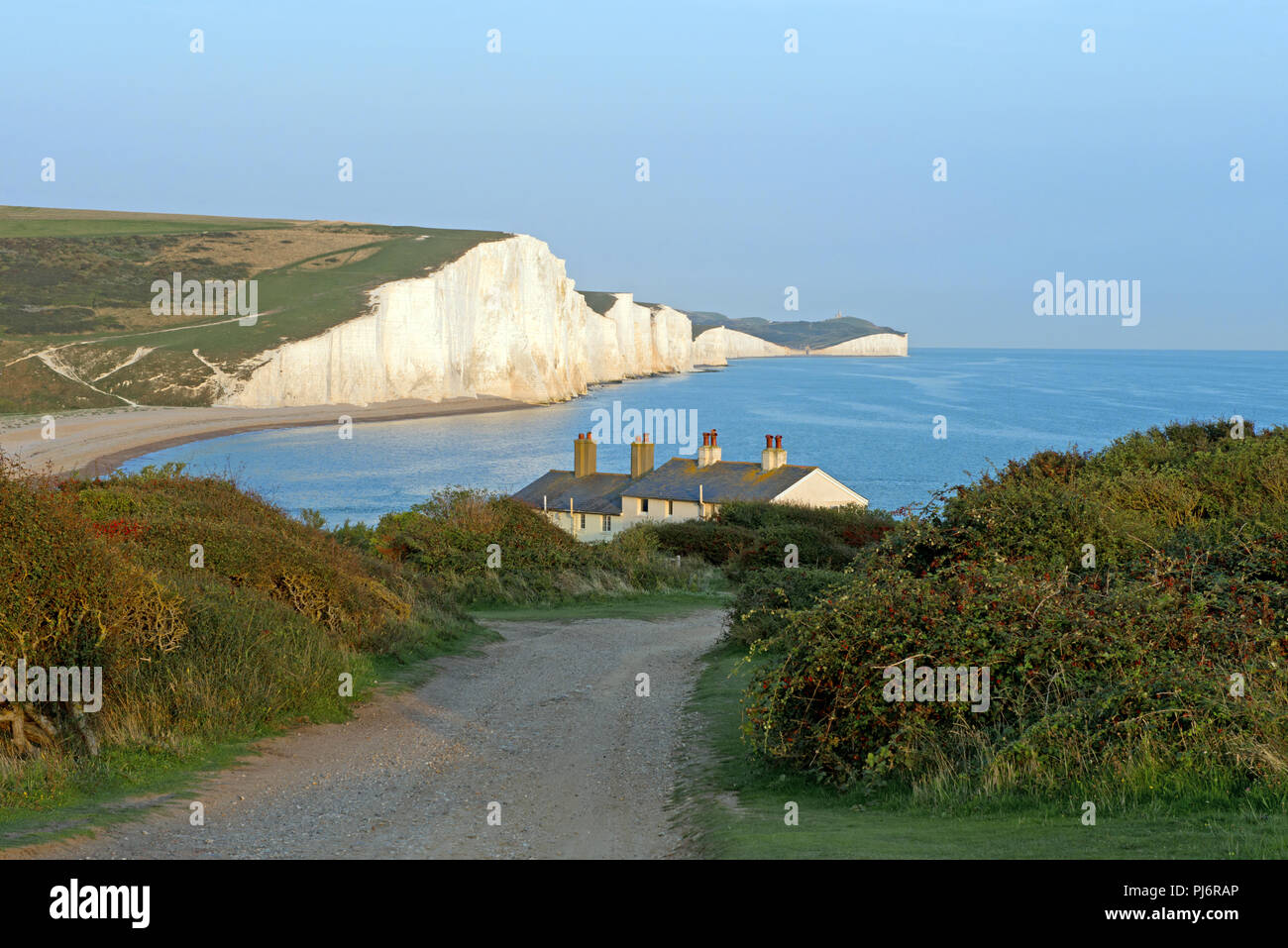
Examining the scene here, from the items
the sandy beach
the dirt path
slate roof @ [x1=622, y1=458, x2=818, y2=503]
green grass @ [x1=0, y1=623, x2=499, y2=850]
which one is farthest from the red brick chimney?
green grass @ [x1=0, y1=623, x2=499, y2=850]

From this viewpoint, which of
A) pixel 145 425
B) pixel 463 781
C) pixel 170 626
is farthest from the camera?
pixel 145 425

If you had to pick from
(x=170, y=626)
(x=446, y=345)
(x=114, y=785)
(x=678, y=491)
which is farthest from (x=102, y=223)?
(x=114, y=785)

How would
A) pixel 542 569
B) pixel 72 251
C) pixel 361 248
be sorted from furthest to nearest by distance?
pixel 361 248
pixel 72 251
pixel 542 569

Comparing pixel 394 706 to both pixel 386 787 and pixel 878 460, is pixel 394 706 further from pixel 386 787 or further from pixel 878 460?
pixel 878 460

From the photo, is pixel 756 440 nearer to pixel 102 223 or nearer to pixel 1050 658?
pixel 1050 658

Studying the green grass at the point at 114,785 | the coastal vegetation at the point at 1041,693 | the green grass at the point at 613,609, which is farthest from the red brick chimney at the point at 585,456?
the coastal vegetation at the point at 1041,693

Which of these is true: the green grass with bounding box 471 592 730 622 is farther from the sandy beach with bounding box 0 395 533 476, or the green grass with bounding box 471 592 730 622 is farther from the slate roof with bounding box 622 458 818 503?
the sandy beach with bounding box 0 395 533 476

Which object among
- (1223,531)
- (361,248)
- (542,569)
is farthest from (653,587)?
(361,248)
